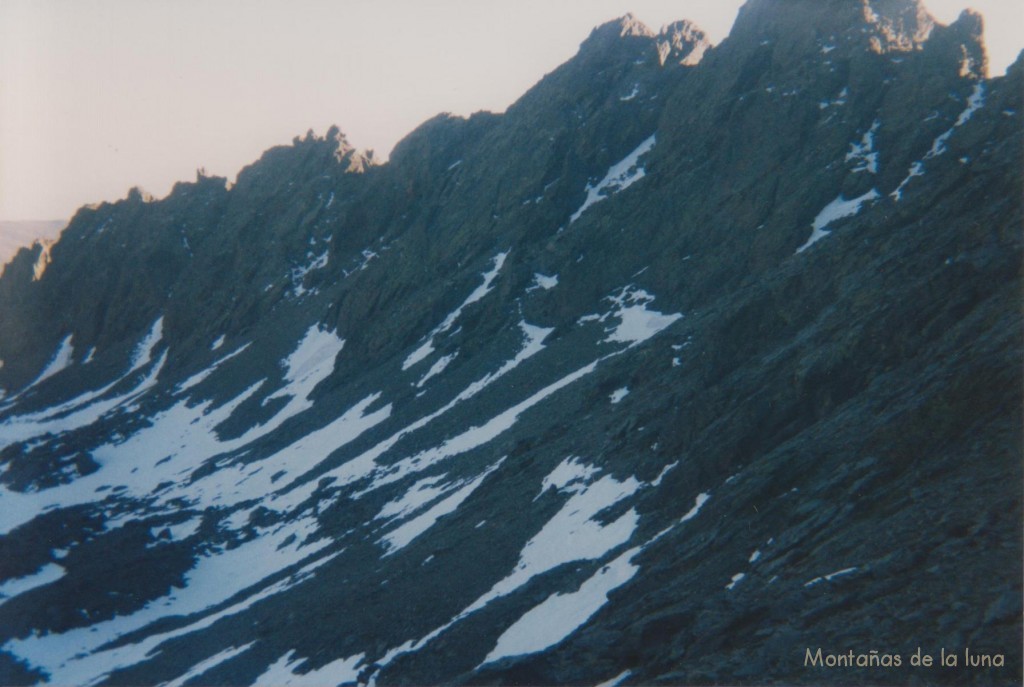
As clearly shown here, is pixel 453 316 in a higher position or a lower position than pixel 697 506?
higher

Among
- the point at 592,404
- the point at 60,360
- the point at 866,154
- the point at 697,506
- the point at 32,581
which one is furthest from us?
the point at 60,360

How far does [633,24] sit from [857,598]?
8140 cm

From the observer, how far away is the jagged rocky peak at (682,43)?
83.8 meters

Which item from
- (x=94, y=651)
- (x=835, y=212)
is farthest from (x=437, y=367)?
(x=94, y=651)

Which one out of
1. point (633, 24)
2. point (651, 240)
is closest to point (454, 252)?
point (651, 240)

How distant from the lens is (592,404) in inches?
1791

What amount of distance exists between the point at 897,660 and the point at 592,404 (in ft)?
104

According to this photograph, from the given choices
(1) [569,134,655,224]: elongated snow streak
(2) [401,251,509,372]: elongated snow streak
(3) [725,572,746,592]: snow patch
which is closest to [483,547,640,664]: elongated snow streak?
(3) [725,572,746,592]: snow patch

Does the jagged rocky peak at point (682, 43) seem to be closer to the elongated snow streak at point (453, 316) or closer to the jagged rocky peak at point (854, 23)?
the jagged rocky peak at point (854, 23)

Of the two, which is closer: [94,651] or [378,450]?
[94,651]

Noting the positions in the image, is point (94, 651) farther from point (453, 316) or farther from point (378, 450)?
point (453, 316)

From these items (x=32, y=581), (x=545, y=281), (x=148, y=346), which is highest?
(x=148, y=346)

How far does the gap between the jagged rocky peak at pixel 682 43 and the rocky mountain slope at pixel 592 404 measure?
0.47 metres

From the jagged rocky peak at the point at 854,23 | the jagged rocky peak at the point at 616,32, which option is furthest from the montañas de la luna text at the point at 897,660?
the jagged rocky peak at the point at 616,32
